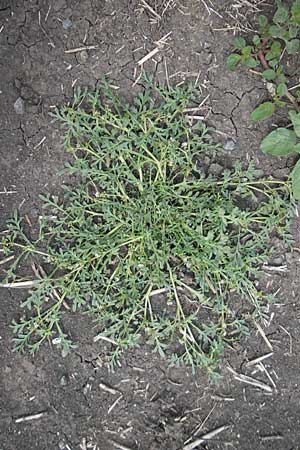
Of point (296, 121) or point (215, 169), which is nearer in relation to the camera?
point (296, 121)

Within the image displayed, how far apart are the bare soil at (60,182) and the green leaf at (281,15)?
0.49 ft

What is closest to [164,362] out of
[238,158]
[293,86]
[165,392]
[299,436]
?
[165,392]

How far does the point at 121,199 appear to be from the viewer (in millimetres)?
2377

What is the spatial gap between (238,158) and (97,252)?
0.64 metres

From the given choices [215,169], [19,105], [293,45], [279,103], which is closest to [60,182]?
[19,105]

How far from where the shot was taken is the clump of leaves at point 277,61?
2.29 m

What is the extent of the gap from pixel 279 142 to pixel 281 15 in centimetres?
45

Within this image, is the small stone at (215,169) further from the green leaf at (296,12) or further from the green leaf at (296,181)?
the green leaf at (296,12)

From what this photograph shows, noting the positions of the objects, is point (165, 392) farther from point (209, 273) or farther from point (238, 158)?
point (238, 158)

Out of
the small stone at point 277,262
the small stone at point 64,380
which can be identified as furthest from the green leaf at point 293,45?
the small stone at point 64,380

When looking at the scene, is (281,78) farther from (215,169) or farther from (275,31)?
(215,169)

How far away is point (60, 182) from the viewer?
2408mm

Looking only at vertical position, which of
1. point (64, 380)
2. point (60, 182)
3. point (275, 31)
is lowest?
point (64, 380)

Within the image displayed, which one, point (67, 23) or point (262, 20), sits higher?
point (262, 20)
